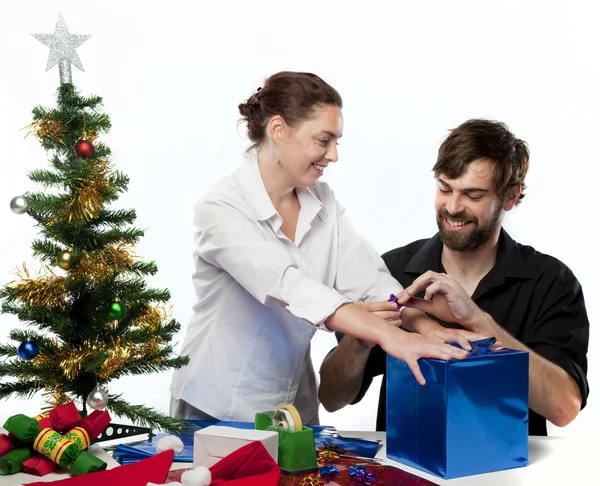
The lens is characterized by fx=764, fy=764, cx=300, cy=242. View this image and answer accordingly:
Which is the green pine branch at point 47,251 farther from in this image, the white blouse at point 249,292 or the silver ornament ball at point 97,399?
the white blouse at point 249,292

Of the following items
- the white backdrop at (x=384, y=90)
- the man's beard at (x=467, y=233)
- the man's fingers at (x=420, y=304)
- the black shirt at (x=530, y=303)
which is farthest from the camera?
the white backdrop at (x=384, y=90)

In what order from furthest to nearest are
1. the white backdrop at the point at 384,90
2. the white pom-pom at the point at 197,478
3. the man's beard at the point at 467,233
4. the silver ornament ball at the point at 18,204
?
the white backdrop at the point at 384,90
the man's beard at the point at 467,233
the silver ornament ball at the point at 18,204
the white pom-pom at the point at 197,478

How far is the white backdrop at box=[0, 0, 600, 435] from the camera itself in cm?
368

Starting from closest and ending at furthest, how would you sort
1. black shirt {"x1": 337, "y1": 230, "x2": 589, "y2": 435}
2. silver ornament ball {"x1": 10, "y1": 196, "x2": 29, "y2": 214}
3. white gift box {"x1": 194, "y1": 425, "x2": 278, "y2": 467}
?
white gift box {"x1": 194, "y1": 425, "x2": 278, "y2": 467}, silver ornament ball {"x1": 10, "y1": 196, "x2": 29, "y2": 214}, black shirt {"x1": 337, "y1": 230, "x2": 589, "y2": 435}

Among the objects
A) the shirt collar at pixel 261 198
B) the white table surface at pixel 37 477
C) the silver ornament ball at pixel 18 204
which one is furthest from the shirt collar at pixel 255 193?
the white table surface at pixel 37 477

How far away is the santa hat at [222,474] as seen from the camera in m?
1.28

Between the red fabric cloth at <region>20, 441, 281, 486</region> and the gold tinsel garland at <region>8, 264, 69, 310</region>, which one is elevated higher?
the gold tinsel garland at <region>8, 264, 69, 310</region>

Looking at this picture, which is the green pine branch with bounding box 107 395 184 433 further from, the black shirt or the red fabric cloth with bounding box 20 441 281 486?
the black shirt

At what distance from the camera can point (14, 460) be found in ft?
4.65

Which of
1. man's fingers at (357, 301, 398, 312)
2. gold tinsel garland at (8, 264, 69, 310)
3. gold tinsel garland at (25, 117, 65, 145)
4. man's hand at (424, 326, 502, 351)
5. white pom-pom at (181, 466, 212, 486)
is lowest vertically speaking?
white pom-pom at (181, 466, 212, 486)

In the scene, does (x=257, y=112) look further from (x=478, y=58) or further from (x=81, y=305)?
(x=478, y=58)

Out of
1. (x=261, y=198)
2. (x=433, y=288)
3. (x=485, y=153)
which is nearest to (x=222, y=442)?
(x=433, y=288)

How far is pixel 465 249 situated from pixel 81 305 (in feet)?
3.94

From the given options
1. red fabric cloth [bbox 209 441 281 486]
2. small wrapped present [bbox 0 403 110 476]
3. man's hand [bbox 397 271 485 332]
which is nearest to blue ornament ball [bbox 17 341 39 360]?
small wrapped present [bbox 0 403 110 476]
